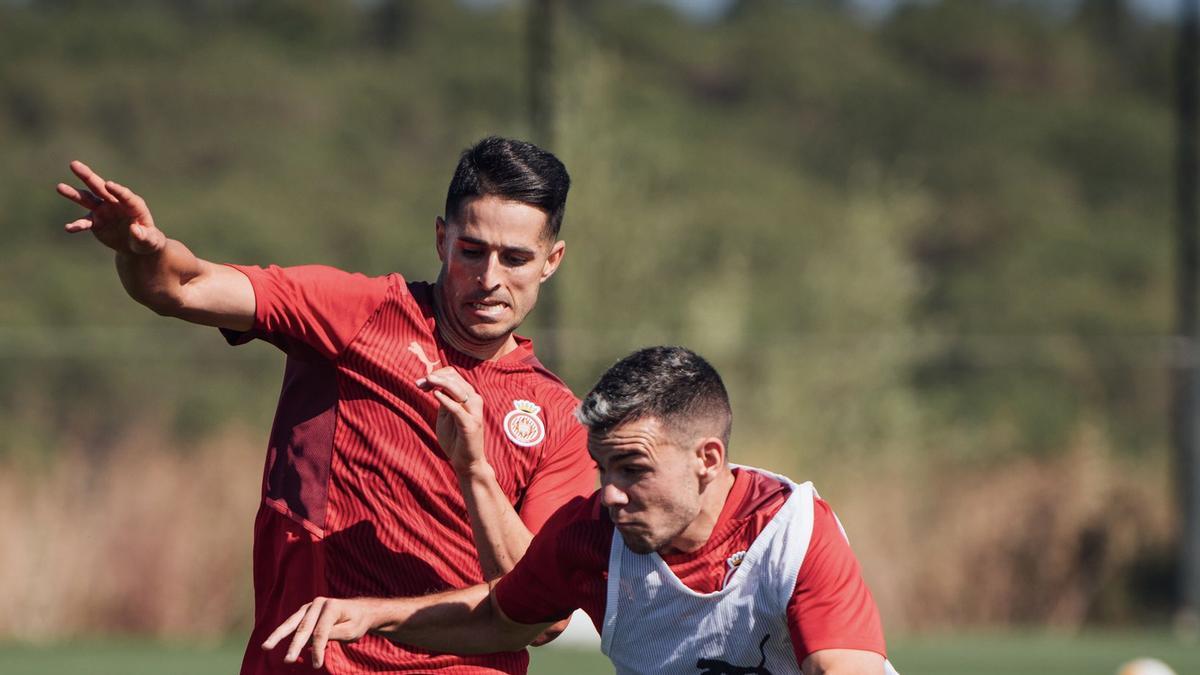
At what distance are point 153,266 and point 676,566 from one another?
132 centimetres

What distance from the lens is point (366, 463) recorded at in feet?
13.1

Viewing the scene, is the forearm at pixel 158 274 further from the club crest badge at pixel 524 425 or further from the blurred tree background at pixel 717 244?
the blurred tree background at pixel 717 244

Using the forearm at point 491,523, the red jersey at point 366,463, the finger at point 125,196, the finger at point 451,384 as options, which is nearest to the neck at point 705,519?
the forearm at point 491,523

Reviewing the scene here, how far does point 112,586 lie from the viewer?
459 inches

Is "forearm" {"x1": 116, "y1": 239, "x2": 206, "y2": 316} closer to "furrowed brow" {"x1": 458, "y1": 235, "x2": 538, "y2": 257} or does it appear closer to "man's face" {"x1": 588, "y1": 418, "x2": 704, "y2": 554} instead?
"furrowed brow" {"x1": 458, "y1": 235, "x2": 538, "y2": 257}

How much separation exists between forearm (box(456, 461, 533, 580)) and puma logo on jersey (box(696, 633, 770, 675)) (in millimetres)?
501

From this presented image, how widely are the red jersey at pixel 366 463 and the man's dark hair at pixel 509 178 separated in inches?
11.7

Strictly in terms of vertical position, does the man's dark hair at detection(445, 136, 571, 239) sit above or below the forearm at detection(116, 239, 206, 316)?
above

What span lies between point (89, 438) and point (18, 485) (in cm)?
163

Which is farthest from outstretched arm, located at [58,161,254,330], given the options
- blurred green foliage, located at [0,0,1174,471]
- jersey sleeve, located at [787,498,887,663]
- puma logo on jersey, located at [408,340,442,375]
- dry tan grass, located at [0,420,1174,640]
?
blurred green foliage, located at [0,0,1174,471]

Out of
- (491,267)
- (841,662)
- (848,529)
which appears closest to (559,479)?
(491,267)

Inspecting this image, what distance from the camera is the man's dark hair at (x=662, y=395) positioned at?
143 inches

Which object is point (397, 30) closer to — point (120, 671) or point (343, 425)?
point (120, 671)

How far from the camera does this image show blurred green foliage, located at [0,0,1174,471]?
2036cm
